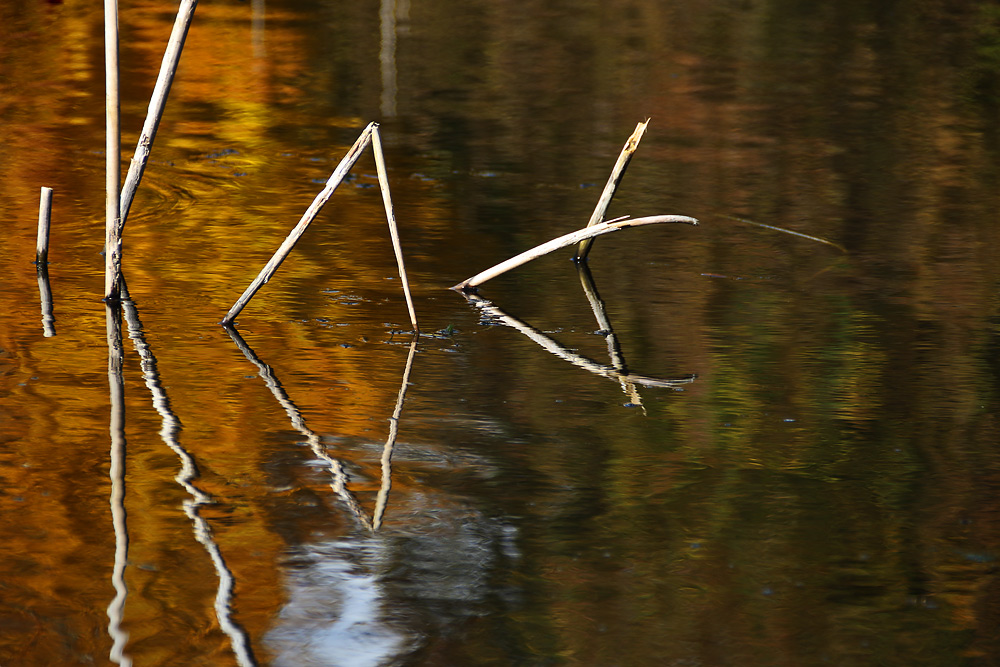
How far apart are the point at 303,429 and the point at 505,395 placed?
0.97 m

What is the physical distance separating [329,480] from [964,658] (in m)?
2.42

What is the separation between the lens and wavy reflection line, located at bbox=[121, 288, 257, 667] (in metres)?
4.25

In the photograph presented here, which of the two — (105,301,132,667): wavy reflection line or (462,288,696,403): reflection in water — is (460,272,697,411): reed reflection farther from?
(105,301,132,667): wavy reflection line

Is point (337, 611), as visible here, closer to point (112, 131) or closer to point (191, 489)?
point (191, 489)

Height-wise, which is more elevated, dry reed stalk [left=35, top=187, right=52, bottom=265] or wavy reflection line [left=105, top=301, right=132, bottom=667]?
dry reed stalk [left=35, top=187, right=52, bottom=265]

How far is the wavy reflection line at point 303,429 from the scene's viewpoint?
17.0ft

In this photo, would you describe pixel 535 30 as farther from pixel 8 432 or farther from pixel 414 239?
pixel 8 432

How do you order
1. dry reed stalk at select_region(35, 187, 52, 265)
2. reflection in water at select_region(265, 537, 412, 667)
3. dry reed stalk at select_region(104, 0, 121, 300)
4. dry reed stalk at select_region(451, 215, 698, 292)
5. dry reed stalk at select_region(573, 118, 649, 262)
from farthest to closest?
dry reed stalk at select_region(573, 118, 649, 262) < dry reed stalk at select_region(35, 187, 52, 265) < dry reed stalk at select_region(451, 215, 698, 292) < dry reed stalk at select_region(104, 0, 121, 300) < reflection in water at select_region(265, 537, 412, 667)

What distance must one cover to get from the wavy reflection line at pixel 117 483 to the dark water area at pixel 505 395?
0.02 meters

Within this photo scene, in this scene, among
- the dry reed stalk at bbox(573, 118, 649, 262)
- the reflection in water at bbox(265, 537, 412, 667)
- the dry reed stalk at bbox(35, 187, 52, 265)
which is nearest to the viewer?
the reflection in water at bbox(265, 537, 412, 667)

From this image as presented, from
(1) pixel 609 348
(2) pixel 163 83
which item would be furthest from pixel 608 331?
(2) pixel 163 83

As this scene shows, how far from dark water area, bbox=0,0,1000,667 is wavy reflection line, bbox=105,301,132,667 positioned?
2 centimetres

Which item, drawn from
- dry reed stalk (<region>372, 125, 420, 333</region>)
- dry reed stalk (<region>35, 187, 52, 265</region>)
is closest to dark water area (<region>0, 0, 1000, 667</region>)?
dry reed stalk (<region>35, 187, 52, 265</region>)

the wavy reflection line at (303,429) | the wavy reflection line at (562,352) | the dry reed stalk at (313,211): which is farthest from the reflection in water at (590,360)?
the wavy reflection line at (303,429)
